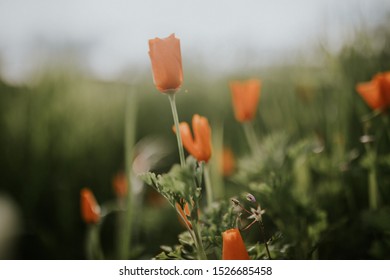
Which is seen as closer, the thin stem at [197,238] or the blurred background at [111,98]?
the thin stem at [197,238]

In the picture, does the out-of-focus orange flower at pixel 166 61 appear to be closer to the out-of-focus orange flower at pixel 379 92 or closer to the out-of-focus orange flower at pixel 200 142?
the out-of-focus orange flower at pixel 200 142

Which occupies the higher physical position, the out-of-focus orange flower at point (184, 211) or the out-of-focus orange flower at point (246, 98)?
the out-of-focus orange flower at point (246, 98)

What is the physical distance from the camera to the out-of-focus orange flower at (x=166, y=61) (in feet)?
1.79

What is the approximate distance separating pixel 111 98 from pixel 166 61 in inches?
44.1

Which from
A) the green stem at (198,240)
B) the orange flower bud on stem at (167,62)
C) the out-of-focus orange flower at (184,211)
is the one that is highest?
the orange flower bud on stem at (167,62)

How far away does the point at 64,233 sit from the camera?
3.40ft

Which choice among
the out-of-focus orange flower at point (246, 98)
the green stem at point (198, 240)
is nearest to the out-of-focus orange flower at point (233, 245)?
the green stem at point (198, 240)

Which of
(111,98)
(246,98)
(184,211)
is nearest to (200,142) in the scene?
(184,211)

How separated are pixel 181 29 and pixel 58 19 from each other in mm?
455

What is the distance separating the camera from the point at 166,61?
21.6 inches

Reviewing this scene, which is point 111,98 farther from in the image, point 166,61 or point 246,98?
point 166,61

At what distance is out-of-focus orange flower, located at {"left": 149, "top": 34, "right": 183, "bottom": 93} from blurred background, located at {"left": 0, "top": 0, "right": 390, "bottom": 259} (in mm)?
204

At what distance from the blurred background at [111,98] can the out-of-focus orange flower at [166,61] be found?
204mm
